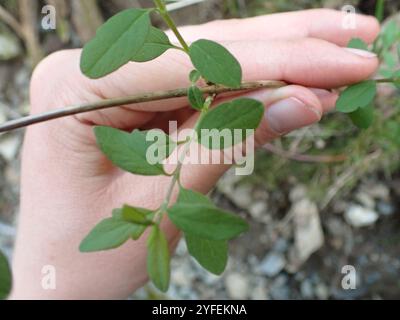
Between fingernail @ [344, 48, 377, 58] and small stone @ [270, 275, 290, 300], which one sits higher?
fingernail @ [344, 48, 377, 58]

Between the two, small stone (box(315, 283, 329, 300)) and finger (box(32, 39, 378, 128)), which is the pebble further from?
finger (box(32, 39, 378, 128))

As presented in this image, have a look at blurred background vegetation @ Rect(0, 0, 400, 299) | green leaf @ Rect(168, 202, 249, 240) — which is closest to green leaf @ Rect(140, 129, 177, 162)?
green leaf @ Rect(168, 202, 249, 240)

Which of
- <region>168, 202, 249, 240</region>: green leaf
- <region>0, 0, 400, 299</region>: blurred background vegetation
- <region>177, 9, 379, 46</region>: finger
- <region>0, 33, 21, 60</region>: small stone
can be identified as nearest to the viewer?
<region>168, 202, 249, 240</region>: green leaf

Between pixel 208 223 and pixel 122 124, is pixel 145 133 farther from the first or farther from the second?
pixel 122 124

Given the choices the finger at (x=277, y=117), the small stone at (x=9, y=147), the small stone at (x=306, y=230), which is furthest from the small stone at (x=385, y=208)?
the small stone at (x=9, y=147)

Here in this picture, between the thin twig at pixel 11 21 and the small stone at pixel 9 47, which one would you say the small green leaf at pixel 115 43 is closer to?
the thin twig at pixel 11 21

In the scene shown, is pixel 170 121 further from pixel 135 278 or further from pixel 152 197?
pixel 135 278
